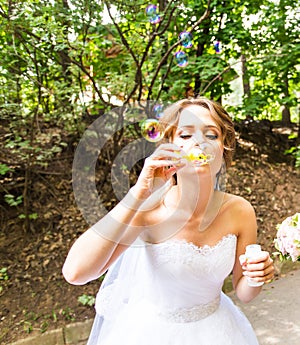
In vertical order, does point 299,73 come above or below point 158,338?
above

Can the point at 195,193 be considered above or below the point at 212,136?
below

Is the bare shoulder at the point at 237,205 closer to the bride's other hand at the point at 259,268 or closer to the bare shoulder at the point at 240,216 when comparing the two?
the bare shoulder at the point at 240,216

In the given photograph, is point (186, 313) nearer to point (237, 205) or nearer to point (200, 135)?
point (237, 205)

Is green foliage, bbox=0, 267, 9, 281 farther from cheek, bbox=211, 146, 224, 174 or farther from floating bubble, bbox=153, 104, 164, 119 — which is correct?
cheek, bbox=211, 146, 224, 174

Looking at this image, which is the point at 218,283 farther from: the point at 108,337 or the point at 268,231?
→ the point at 268,231

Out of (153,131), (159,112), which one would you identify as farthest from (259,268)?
(159,112)

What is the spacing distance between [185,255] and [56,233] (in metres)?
2.77

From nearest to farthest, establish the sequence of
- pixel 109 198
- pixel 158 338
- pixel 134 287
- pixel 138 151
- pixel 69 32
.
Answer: pixel 158 338 → pixel 134 287 → pixel 138 151 → pixel 69 32 → pixel 109 198

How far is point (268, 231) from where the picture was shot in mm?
4477

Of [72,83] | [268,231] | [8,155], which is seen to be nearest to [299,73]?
[268,231]

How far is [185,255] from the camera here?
149 cm

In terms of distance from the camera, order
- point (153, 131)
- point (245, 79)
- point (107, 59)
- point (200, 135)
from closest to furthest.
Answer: point (200, 135) < point (153, 131) < point (107, 59) < point (245, 79)

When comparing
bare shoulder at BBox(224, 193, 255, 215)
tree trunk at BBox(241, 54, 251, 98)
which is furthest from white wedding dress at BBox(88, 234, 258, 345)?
tree trunk at BBox(241, 54, 251, 98)

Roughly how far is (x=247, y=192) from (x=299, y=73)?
1.69 metres
